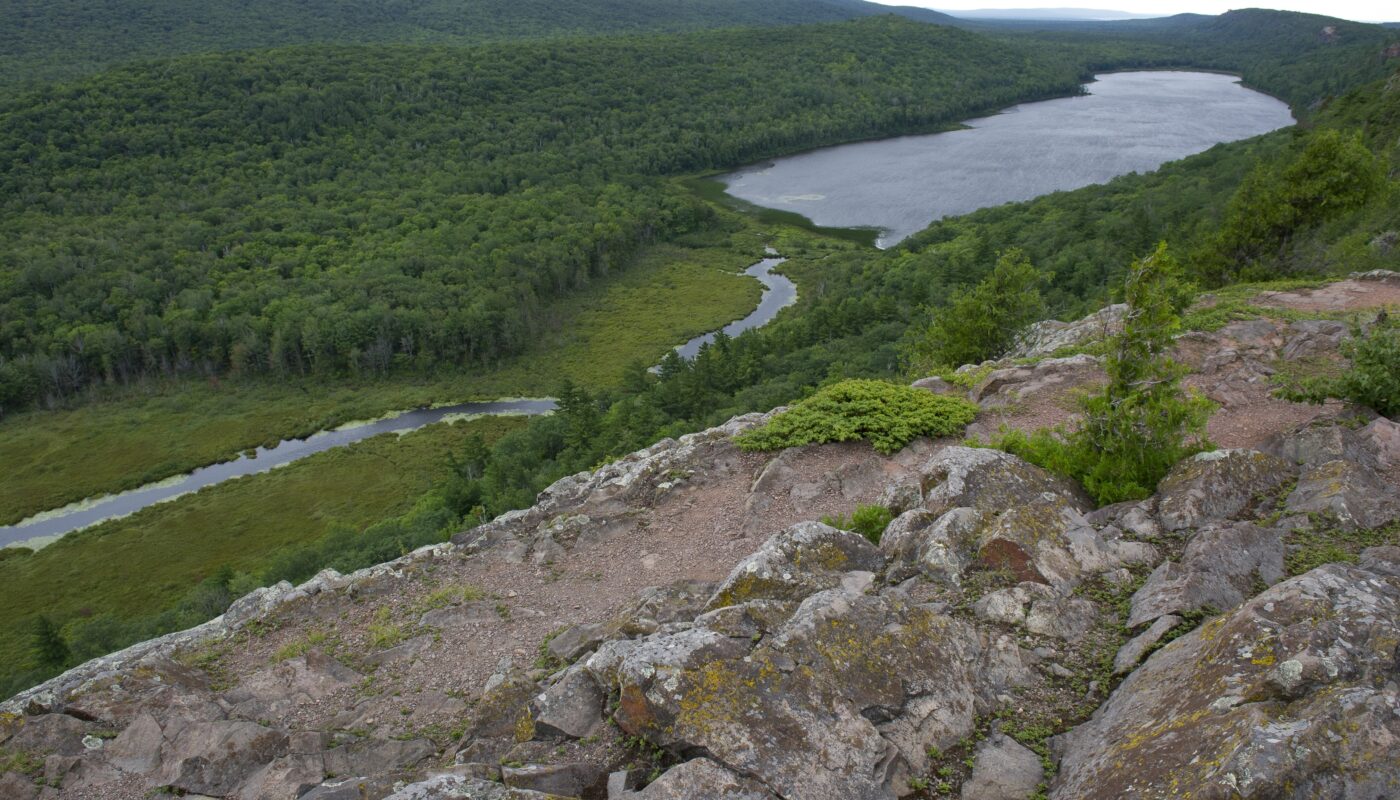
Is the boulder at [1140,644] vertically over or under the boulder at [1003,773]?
over

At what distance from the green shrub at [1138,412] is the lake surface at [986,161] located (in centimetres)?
9866

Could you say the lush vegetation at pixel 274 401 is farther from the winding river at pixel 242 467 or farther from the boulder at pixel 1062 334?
the boulder at pixel 1062 334

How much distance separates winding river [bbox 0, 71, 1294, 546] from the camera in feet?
217

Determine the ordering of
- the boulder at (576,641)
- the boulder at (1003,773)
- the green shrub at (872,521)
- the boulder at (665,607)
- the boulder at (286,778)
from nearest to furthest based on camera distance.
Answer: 1. the boulder at (1003,773)
2. the boulder at (286,778)
3. the boulder at (665,607)
4. the boulder at (576,641)
5. the green shrub at (872,521)

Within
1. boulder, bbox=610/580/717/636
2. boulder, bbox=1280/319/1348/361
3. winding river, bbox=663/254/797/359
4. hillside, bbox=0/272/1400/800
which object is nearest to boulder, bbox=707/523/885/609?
hillside, bbox=0/272/1400/800

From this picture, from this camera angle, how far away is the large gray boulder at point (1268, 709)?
18.4 ft

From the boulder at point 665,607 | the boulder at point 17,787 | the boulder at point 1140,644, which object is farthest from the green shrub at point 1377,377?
the boulder at point 17,787

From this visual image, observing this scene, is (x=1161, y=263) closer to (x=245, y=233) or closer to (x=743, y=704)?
(x=743, y=704)

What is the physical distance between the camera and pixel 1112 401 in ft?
41.3

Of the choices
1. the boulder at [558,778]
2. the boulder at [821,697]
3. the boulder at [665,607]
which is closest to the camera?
the boulder at [821,697]

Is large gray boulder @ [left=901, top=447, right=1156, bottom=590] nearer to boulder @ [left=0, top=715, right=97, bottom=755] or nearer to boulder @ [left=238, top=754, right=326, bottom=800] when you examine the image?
boulder @ [left=238, top=754, right=326, bottom=800]

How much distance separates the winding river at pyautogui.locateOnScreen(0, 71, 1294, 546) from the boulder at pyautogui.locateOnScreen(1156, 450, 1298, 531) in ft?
222

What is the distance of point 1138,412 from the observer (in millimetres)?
12352

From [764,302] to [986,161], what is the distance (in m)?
73.6
